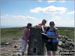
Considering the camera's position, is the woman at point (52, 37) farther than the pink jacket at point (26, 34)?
No

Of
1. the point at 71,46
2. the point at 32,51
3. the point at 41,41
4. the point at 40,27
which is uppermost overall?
the point at 40,27

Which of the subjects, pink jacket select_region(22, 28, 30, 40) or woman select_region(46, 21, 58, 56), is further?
pink jacket select_region(22, 28, 30, 40)

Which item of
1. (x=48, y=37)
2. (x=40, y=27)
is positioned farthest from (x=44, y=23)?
(x=48, y=37)

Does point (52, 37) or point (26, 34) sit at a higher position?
point (26, 34)

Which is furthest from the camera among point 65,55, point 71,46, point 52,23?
point 71,46

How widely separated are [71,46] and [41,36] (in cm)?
768

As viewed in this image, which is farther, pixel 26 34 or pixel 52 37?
pixel 26 34

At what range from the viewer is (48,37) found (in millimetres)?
6465

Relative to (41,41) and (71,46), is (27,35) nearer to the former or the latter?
(41,41)

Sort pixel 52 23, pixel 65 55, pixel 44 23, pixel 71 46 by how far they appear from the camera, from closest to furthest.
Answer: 1. pixel 52 23
2. pixel 44 23
3. pixel 65 55
4. pixel 71 46

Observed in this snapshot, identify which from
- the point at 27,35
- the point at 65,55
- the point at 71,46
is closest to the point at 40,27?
the point at 27,35

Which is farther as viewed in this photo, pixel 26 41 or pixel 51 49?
pixel 26 41

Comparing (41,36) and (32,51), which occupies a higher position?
(41,36)

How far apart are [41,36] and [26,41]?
2.29 ft
